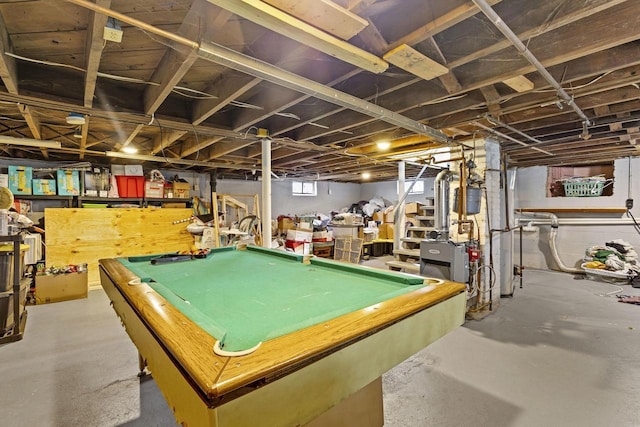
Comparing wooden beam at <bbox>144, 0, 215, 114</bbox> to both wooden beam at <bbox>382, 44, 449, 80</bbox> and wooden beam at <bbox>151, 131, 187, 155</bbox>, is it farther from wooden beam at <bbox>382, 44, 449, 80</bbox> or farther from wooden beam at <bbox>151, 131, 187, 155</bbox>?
wooden beam at <bbox>382, 44, 449, 80</bbox>

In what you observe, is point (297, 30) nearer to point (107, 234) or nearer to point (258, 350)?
point (258, 350)

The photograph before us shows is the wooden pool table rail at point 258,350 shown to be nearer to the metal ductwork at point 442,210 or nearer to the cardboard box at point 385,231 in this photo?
the metal ductwork at point 442,210

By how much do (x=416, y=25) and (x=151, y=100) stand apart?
90.2 inches

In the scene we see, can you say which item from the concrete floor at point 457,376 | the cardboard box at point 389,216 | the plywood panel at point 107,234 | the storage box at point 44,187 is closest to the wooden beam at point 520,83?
the concrete floor at point 457,376

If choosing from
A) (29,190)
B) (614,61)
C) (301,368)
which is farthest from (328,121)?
(29,190)

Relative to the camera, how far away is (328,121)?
12.2 ft

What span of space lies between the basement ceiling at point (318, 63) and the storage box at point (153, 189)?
6.43ft

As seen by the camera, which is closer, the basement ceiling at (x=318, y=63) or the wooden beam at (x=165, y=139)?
the basement ceiling at (x=318, y=63)

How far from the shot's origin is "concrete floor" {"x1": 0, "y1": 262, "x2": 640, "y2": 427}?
1.94 m

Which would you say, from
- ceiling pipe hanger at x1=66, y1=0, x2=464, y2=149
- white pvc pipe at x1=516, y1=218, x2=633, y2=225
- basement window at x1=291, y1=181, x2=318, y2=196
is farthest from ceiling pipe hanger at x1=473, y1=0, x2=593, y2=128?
basement window at x1=291, y1=181, x2=318, y2=196

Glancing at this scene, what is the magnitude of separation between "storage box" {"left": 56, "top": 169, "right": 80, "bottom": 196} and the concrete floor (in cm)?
243

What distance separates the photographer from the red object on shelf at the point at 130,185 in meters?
5.76

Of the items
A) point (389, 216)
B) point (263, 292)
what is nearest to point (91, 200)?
point (263, 292)

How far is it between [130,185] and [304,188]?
494cm
